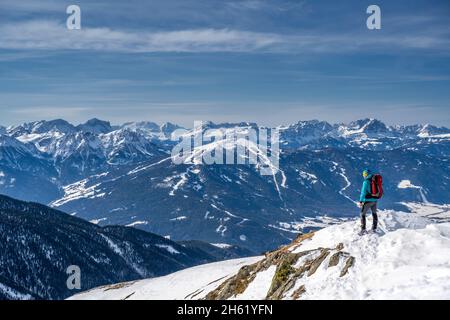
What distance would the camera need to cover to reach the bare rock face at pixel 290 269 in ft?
147

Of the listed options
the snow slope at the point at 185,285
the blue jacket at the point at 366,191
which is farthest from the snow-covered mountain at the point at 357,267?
the snow slope at the point at 185,285

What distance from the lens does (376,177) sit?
149ft

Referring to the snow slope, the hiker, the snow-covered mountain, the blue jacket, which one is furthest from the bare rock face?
the snow slope

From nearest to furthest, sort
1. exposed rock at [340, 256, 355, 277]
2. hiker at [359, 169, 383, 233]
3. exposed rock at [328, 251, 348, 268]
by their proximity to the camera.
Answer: exposed rock at [340, 256, 355, 277], exposed rock at [328, 251, 348, 268], hiker at [359, 169, 383, 233]

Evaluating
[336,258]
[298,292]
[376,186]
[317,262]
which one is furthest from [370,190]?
[298,292]

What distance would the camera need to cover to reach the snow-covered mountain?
36.2 metres

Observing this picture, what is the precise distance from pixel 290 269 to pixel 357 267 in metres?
9.59

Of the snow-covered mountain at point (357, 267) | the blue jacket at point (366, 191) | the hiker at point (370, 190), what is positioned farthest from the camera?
the blue jacket at point (366, 191)

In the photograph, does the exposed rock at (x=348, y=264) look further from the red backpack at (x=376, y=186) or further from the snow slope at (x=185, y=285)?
the snow slope at (x=185, y=285)

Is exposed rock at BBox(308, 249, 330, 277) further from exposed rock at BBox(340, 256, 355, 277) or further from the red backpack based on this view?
the red backpack

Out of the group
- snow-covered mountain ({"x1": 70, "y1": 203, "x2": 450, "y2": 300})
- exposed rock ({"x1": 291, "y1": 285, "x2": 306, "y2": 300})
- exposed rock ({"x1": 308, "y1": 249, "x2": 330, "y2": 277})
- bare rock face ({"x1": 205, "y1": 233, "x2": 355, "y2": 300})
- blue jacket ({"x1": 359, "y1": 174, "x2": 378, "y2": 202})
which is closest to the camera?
snow-covered mountain ({"x1": 70, "y1": 203, "x2": 450, "y2": 300})

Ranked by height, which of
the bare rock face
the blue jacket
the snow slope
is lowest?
the snow slope
